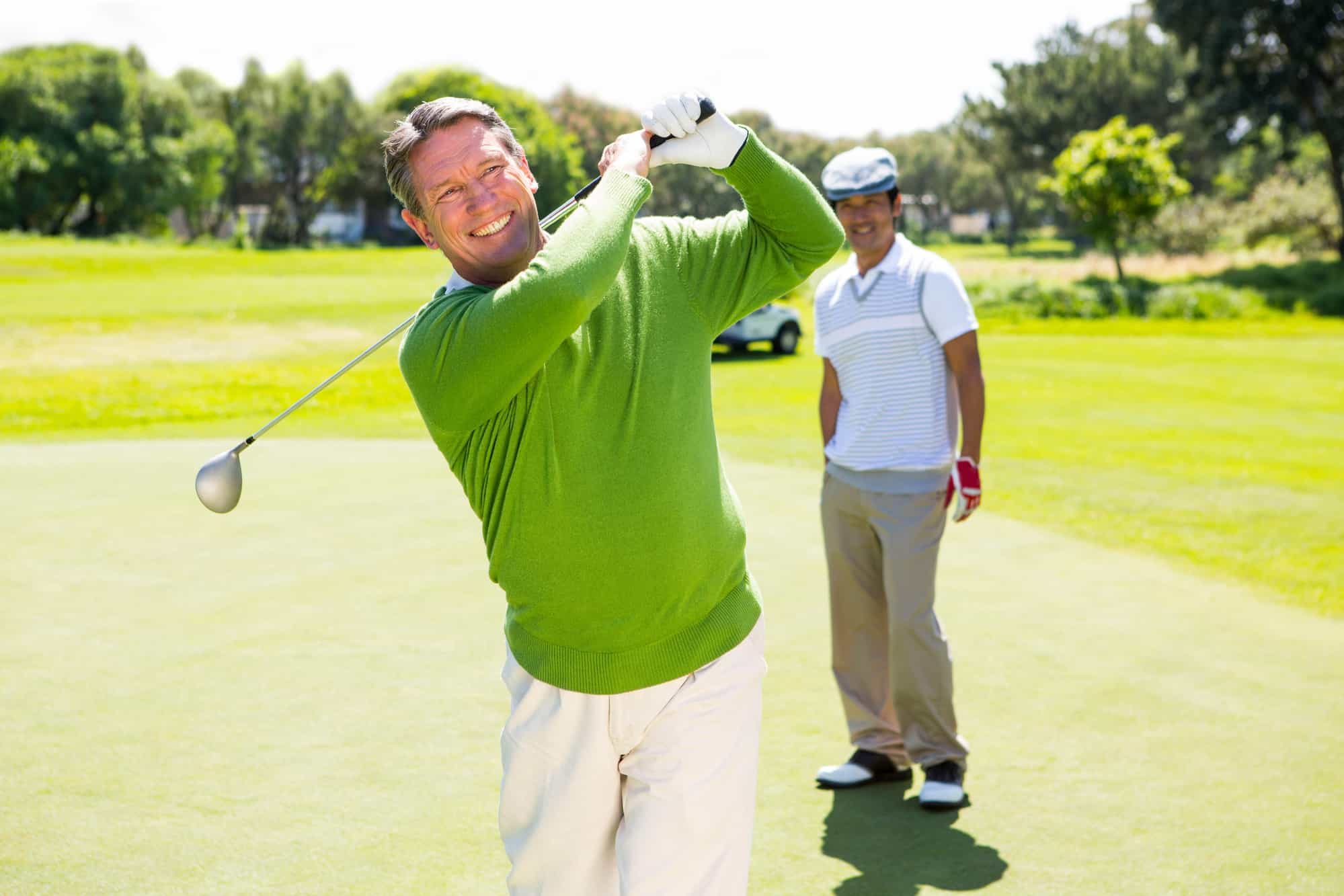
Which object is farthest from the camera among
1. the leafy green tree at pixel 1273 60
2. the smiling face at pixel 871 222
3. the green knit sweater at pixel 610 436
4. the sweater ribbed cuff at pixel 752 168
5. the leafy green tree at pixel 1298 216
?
the leafy green tree at pixel 1298 216

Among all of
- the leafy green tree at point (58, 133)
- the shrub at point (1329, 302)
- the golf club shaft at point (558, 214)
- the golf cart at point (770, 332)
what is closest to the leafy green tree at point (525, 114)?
the leafy green tree at point (58, 133)

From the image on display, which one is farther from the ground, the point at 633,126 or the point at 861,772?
the point at 633,126

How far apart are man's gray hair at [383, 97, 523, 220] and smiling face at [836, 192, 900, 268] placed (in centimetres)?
222

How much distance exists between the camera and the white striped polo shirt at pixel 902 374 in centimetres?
436

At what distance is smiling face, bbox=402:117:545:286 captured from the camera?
2.40 metres

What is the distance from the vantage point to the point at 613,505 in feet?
7.74

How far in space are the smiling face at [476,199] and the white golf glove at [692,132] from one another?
298mm

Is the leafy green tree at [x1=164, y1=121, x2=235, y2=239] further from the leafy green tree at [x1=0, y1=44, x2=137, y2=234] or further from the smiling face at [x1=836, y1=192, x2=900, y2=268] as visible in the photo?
the smiling face at [x1=836, y1=192, x2=900, y2=268]

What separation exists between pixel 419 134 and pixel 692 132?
0.54 meters

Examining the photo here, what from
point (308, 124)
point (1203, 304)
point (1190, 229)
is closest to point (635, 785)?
point (1203, 304)

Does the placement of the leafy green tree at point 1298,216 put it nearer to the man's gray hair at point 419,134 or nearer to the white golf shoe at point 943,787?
the white golf shoe at point 943,787

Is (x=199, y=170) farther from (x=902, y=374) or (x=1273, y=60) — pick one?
(x=902, y=374)

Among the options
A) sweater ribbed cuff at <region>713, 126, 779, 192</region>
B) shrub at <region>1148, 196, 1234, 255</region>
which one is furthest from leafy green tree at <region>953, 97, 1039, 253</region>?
sweater ribbed cuff at <region>713, 126, 779, 192</region>

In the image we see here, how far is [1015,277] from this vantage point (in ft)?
123
